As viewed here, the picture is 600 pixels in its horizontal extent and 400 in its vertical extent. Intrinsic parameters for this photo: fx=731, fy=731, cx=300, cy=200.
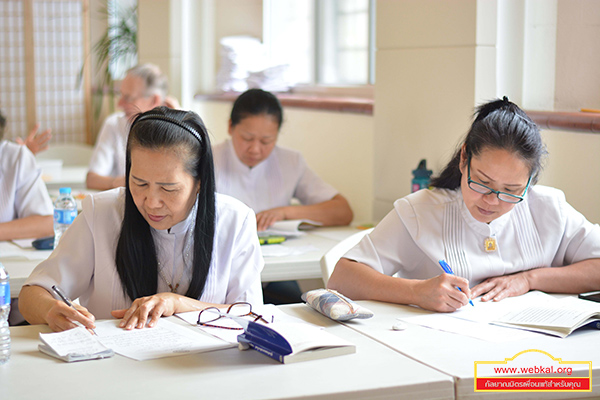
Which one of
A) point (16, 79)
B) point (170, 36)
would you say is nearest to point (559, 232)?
point (170, 36)

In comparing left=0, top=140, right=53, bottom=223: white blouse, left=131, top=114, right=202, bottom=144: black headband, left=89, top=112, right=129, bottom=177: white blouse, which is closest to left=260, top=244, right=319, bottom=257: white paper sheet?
left=131, top=114, right=202, bottom=144: black headband

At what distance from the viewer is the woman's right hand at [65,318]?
1.73 metres

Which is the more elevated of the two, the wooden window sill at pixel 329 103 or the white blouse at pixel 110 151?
the wooden window sill at pixel 329 103

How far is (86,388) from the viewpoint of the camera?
1.38 metres

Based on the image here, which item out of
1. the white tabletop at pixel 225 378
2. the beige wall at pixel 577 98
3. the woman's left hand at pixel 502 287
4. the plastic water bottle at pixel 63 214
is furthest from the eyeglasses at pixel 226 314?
the beige wall at pixel 577 98

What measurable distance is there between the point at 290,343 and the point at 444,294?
568mm

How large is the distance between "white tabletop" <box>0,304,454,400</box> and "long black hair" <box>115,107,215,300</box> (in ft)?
1.57

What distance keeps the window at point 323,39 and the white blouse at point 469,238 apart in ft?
7.73

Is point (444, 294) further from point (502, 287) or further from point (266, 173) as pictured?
point (266, 173)

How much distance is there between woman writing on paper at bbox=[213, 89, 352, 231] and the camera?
134 inches

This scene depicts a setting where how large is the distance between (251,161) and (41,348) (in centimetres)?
204

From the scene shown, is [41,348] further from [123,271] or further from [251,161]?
[251,161]

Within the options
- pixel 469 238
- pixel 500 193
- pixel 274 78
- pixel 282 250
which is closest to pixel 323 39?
pixel 274 78

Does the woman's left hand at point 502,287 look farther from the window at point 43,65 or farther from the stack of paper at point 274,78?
the window at point 43,65
